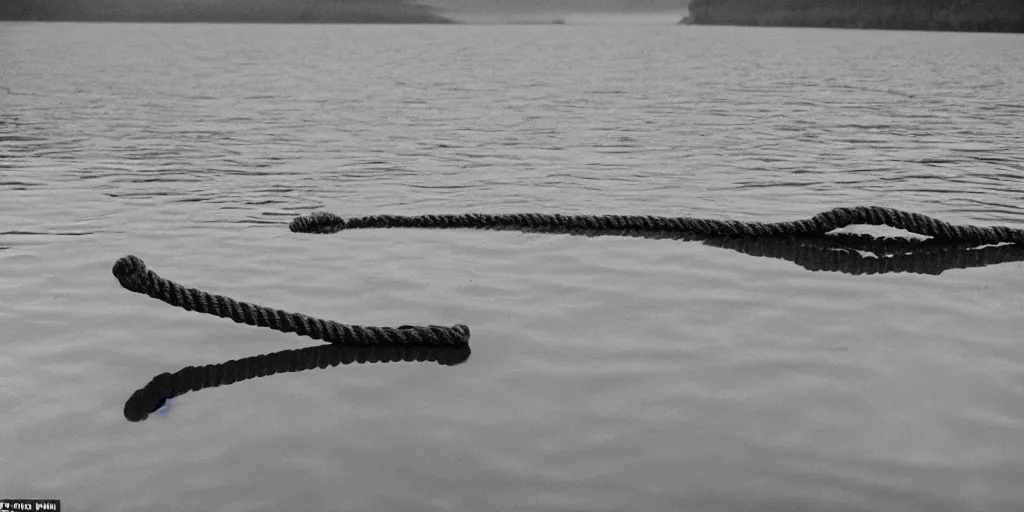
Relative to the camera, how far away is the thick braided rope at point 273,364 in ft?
19.7

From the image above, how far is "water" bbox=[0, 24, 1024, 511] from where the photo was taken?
191 inches

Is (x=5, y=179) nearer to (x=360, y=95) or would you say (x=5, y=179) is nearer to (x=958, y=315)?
(x=958, y=315)

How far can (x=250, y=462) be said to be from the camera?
5.03 m

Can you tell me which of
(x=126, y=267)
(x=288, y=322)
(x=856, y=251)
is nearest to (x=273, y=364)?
(x=288, y=322)

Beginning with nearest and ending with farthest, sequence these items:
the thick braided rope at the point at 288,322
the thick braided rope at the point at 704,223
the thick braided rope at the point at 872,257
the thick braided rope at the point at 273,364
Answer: the thick braided rope at the point at 273,364
the thick braided rope at the point at 288,322
the thick braided rope at the point at 872,257
the thick braided rope at the point at 704,223

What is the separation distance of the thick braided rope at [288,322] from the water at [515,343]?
0.17m

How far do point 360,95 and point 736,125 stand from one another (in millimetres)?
14661

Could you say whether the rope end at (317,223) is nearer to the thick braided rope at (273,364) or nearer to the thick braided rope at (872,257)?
the thick braided rope at (872,257)

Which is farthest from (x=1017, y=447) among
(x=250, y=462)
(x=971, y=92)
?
(x=971, y=92)

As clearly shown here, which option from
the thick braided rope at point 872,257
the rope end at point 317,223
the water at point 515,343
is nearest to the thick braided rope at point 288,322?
the water at point 515,343

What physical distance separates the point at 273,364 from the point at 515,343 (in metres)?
1.46

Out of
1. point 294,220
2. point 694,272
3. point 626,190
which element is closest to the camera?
point 694,272

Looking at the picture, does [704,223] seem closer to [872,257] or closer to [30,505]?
[872,257]

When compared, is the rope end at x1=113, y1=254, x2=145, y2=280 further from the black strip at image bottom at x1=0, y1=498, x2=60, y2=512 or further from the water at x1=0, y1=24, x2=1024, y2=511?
the black strip at image bottom at x1=0, y1=498, x2=60, y2=512
